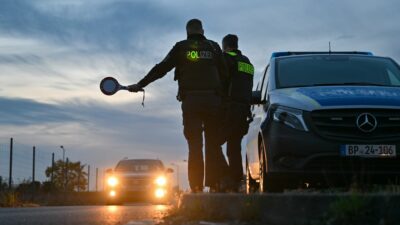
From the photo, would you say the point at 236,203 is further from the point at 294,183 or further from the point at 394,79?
the point at 394,79

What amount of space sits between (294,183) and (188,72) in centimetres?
188

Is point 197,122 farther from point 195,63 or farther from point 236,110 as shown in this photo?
point 236,110

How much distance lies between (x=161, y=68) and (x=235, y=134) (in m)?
1.50

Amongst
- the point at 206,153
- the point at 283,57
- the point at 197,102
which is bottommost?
the point at 206,153

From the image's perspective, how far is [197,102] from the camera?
8266 millimetres

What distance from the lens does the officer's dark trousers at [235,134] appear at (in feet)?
30.7

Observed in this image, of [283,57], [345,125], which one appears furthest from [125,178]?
[345,125]

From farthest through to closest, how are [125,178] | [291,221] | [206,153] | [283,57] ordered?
1. [125,178]
2. [283,57]
3. [206,153]
4. [291,221]

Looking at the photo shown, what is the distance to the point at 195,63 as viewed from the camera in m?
8.41

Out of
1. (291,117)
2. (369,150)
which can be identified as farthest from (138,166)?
(369,150)

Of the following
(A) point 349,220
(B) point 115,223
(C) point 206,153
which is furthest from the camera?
(C) point 206,153

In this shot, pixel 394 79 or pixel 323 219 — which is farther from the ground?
pixel 394 79

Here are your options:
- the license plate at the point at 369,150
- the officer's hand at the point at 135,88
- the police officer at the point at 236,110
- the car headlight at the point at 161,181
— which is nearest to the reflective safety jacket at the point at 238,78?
the police officer at the point at 236,110

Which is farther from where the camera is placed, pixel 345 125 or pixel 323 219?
pixel 345 125
